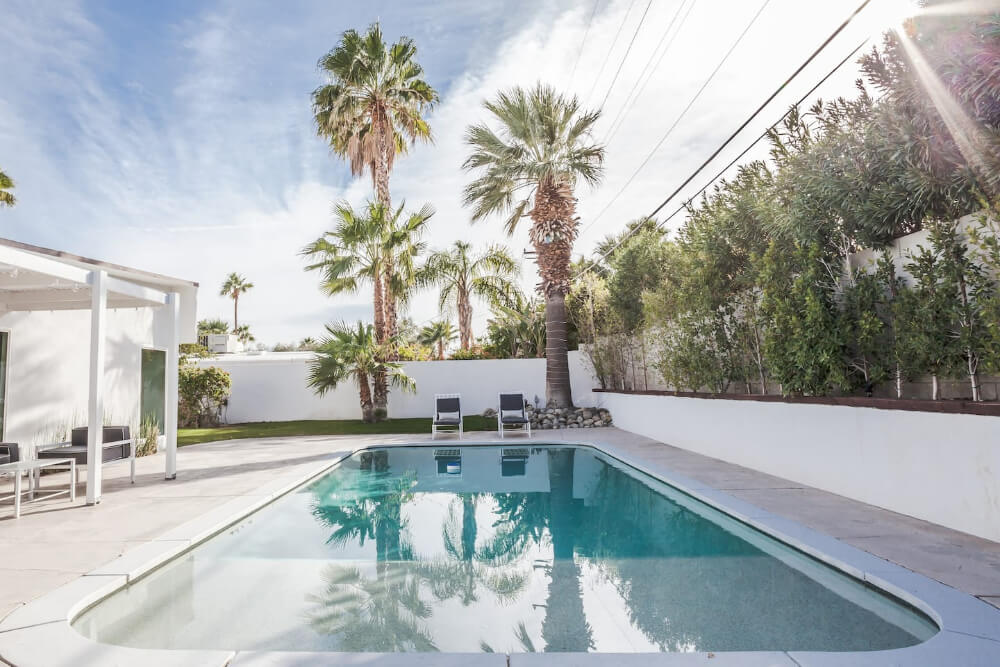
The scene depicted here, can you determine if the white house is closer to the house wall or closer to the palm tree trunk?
the house wall

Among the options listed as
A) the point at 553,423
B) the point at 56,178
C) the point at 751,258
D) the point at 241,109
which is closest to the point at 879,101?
the point at 751,258

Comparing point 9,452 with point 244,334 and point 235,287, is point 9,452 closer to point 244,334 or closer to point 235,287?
point 244,334

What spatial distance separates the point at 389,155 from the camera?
16438 mm

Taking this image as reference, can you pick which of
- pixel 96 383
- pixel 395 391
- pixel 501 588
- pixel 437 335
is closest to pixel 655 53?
pixel 501 588

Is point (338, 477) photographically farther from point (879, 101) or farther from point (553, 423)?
point (879, 101)

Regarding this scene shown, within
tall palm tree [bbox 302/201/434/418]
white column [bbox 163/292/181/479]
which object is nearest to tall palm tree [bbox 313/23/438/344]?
tall palm tree [bbox 302/201/434/418]

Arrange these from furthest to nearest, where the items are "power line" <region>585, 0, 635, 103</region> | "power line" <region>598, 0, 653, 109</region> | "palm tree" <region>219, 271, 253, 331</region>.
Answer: "palm tree" <region>219, 271, 253, 331</region> < "power line" <region>585, 0, 635, 103</region> < "power line" <region>598, 0, 653, 109</region>

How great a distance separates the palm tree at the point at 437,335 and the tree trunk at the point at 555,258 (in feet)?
45.2

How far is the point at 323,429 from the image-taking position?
14125 millimetres

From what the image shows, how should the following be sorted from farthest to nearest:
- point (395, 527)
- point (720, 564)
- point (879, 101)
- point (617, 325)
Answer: point (617, 325)
point (395, 527)
point (879, 101)
point (720, 564)

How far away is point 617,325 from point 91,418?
1085cm

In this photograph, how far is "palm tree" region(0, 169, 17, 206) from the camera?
39.5ft

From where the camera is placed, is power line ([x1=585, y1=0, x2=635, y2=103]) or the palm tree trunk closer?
power line ([x1=585, y1=0, x2=635, y2=103])

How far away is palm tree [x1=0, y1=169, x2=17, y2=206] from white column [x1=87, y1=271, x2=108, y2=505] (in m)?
9.56
